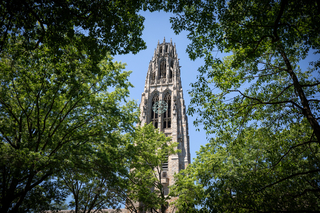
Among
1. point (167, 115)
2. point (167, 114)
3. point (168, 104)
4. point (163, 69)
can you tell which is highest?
point (163, 69)

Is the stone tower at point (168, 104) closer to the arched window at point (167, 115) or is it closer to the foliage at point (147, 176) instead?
the arched window at point (167, 115)

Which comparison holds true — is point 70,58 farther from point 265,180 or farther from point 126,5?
point 265,180

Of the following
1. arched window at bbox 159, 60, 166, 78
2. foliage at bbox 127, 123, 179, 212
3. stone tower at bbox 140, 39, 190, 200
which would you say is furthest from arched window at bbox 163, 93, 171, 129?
foliage at bbox 127, 123, 179, 212

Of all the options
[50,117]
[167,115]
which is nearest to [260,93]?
[50,117]

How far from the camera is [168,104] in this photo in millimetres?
42969

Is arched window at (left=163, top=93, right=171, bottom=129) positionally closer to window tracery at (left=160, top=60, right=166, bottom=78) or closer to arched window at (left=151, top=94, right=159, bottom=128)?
arched window at (left=151, top=94, right=159, bottom=128)

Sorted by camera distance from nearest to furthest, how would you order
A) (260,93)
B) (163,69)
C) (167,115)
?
1. (260,93)
2. (167,115)
3. (163,69)

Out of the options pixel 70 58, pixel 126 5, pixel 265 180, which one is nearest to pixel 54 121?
pixel 70 58

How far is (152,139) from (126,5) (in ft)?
40.3

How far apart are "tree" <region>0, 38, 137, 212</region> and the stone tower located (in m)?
22.6

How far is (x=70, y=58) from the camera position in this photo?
8.38 m

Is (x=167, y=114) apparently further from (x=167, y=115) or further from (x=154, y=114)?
(x=154, y=114)

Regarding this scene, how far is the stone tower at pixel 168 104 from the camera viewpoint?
112 feet

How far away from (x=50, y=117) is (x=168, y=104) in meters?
32.7
